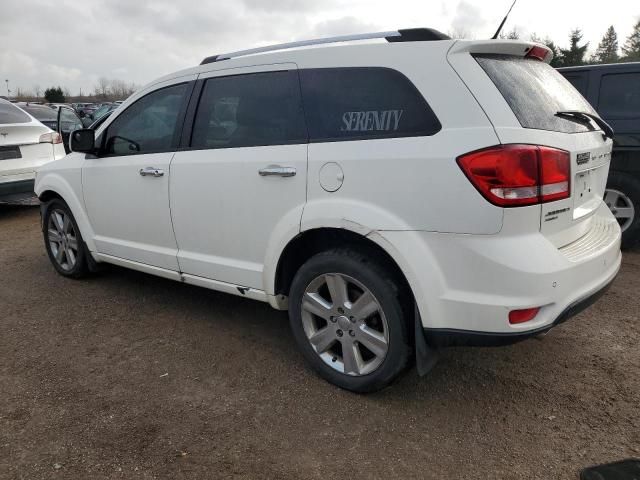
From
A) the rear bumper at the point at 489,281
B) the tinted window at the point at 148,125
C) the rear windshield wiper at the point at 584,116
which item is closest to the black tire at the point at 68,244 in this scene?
the tinted window at the point at 148,125

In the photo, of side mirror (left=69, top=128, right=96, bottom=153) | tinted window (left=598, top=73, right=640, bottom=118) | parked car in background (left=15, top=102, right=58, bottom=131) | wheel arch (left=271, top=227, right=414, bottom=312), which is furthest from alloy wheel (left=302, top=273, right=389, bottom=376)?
parked car in background (left=15, top=102, right=58, bottom=131)

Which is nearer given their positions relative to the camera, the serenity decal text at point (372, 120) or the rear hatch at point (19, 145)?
the serenity decal text at point (372, 120)

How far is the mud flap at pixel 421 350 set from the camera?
2.57m

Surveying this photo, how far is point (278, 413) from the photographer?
9.18 ft

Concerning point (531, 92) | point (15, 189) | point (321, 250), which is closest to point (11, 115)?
point (15, 189)

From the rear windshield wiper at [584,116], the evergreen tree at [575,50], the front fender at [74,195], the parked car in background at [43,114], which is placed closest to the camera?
the rear windshield wiper at [584,116]

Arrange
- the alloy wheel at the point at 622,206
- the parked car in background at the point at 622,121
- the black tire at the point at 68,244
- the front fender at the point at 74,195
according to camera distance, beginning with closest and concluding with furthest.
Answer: the front fender at the point at 74,195
the black tire at the point at 68,244
the parked car in background at the point at 622,121
the alloy wheel at the point at 622,206

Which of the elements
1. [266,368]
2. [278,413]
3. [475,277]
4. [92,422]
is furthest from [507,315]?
[92,422]

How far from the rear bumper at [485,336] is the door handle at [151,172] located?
2151 millimetres

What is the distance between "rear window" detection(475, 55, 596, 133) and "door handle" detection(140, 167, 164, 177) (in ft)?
7.22

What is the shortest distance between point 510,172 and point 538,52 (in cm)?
108

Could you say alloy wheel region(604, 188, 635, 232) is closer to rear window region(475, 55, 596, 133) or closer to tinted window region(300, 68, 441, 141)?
rear window region(475, 55, 596, 133)

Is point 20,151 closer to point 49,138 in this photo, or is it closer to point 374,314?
point 49,138

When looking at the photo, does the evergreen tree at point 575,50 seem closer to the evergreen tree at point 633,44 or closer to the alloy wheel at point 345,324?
the evergreen tree at point 633,44
